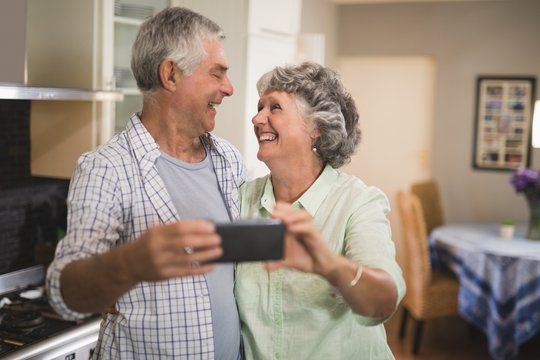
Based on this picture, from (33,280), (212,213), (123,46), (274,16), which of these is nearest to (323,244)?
(212,213)

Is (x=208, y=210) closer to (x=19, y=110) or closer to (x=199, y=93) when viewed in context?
(x=199, y=93)

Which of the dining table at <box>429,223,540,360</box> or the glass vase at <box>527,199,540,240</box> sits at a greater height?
the glass vase at <box>527,199,540,240</box>

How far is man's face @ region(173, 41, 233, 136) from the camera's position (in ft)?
5.31

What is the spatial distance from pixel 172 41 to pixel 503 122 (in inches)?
185

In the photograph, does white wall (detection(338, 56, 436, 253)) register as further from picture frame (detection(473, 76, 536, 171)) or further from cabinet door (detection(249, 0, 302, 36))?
cabinet door (detection(249, 0, 302, 36))

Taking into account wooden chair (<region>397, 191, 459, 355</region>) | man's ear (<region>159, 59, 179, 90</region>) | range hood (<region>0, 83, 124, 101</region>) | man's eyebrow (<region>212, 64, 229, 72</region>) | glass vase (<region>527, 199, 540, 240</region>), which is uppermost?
man's eyebrow (<region>212, 64, 229, 72</region>)

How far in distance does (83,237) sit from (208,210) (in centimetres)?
42

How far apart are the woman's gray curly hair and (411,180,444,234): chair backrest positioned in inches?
140

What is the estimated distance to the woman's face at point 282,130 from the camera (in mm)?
1647

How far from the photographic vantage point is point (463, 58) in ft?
18.7

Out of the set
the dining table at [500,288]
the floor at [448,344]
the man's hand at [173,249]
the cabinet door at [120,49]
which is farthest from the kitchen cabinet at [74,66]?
the floor at [448,344]

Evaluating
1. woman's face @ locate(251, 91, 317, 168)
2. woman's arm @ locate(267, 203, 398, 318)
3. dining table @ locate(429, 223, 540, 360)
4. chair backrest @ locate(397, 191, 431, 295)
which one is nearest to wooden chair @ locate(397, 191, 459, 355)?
chair backrest @ locate(397, 191, 431, 295)

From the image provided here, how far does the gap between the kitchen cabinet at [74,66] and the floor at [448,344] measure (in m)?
2.72

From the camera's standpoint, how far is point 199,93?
1639 mm
